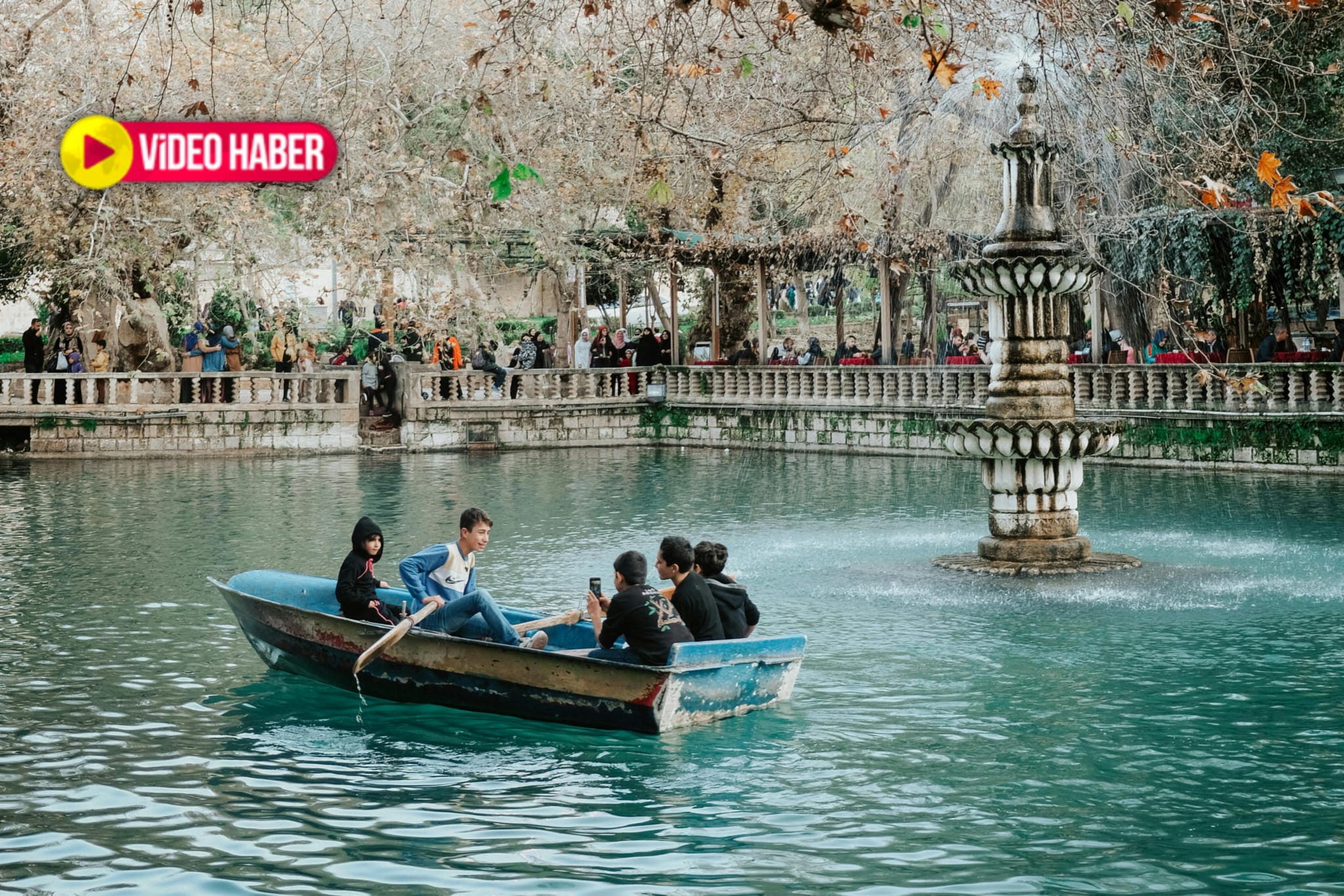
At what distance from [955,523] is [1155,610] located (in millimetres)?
6305

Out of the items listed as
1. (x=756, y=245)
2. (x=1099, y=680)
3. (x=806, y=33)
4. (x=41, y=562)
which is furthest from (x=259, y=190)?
(x=1099, y=680)

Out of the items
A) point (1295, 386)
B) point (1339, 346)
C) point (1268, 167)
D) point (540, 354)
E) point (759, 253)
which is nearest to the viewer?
point (1268, 167)

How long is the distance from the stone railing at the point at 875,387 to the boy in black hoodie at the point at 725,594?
452 inches

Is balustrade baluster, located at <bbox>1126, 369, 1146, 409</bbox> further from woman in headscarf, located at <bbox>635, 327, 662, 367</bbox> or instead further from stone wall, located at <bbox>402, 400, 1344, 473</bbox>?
woman in headscarf, located at <bbox>635, 327, 662, 367</bbox>

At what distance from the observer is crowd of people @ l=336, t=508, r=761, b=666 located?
374 inches

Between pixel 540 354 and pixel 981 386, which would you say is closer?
pixel 981 386

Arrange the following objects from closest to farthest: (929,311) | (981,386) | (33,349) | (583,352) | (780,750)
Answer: (780,750) < (981,386) < (929,311) < (33,349) < (583,352)

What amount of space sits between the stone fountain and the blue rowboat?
18.7 ft

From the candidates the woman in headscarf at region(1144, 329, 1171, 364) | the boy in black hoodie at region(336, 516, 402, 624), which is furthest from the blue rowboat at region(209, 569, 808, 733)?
the woman in headscarf at region(1144, 329, 1171, 364)

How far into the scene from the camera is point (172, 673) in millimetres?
11672

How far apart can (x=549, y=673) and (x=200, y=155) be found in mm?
23907

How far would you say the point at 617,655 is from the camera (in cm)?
975

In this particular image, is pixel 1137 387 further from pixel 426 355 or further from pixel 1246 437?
pixel 426 355

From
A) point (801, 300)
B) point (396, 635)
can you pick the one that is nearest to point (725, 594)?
point (396, 635)
